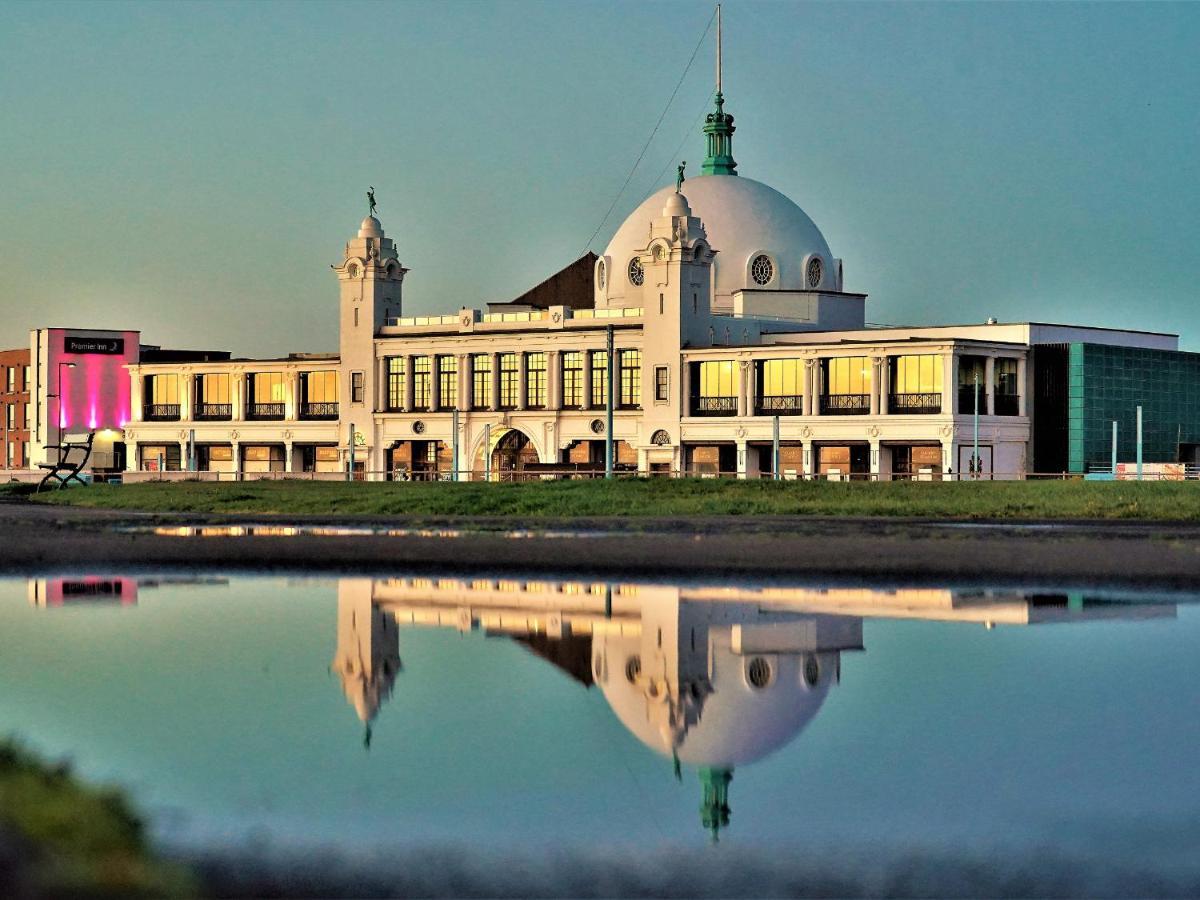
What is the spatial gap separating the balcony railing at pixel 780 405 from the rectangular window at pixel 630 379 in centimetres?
724

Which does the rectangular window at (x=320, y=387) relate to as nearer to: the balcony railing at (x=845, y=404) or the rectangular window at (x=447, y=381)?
the rectangular window at (x=447, y=381)

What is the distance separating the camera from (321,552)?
39.3m

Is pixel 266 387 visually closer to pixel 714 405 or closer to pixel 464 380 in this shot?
pixel 464 380

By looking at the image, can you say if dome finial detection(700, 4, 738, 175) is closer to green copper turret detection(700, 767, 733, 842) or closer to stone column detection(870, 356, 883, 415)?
stone column detection(870, 356, 883, 415)

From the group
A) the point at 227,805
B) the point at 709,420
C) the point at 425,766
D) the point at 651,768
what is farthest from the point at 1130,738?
the point at 709,420

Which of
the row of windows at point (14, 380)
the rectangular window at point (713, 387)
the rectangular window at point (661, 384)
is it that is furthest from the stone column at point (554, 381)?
the row of windows at point (14, 380)

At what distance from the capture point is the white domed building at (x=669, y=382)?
319 ft

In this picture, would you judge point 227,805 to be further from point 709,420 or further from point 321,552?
point 709,420

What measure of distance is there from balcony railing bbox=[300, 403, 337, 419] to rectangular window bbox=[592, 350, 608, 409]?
18.3 meters

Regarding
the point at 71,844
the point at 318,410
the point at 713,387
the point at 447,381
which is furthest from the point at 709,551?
the point at 318,410

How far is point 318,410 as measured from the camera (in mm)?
116125

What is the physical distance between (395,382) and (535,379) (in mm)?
9819

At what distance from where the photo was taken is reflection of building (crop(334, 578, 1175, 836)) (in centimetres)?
1798

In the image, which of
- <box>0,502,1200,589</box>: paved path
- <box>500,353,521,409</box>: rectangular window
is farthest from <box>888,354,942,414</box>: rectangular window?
<box>0,502,1200,589</box>: paved path
